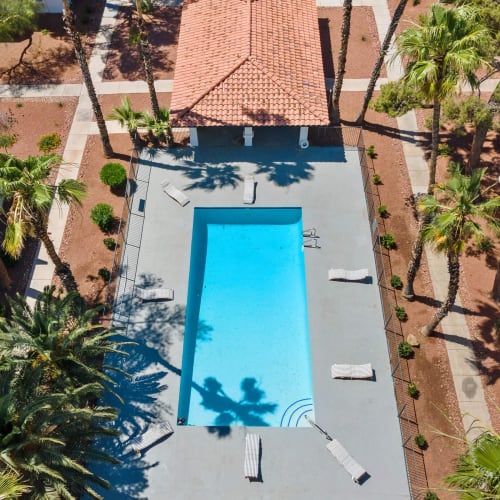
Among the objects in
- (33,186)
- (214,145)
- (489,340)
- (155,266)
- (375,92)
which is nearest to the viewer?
(33,186)

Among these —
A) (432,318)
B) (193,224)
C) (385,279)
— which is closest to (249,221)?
(193,224)

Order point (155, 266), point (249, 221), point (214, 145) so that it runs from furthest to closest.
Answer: point (214, 145) < point (249, 221) < point (155, 266)

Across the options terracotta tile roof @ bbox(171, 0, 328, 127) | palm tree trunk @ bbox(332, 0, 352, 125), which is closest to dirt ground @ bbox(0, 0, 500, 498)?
palm tree trunk @ bbox(332, 0, 352, 125)

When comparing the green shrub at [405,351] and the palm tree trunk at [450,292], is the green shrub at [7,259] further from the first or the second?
the palm tree trunk at [450,292]

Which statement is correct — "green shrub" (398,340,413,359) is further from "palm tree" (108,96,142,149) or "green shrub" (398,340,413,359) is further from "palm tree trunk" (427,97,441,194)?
"palm tree" (108,96,142,149)

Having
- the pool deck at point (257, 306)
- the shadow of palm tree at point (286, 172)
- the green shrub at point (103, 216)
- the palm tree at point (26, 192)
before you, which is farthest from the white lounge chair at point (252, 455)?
the shadow of palm tree at point (286, 172)

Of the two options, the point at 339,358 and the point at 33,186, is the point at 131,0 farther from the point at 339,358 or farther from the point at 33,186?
the point at 339,358
